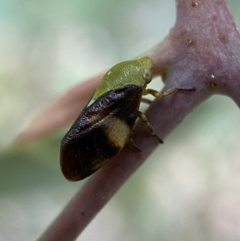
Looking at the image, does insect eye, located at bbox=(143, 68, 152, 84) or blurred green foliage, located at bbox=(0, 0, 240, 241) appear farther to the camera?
blurred green foliage, located at bbox=(0, 0, 240, 241)

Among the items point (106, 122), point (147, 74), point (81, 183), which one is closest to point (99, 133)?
point (106, 122)

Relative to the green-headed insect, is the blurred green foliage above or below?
below

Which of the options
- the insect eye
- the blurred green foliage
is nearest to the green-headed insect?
the insect eye

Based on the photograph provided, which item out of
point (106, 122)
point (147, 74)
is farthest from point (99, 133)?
point (147, 74)

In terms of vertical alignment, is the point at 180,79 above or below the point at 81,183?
above

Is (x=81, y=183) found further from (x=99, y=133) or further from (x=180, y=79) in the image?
(x=180, y=79)

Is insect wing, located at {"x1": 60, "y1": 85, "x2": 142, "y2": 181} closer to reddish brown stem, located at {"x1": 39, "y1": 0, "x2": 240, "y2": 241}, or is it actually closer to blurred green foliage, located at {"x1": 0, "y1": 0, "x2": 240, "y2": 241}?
reddish brown stem, located at {"x1": 39, "y1": 0, "x2": 240, "y2": 241}

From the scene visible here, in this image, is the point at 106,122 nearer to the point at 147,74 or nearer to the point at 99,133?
the point at 99,133

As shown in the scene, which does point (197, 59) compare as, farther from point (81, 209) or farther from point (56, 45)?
point (56, 45)

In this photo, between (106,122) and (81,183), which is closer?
(106,122)

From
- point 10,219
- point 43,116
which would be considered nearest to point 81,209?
point 43,116
